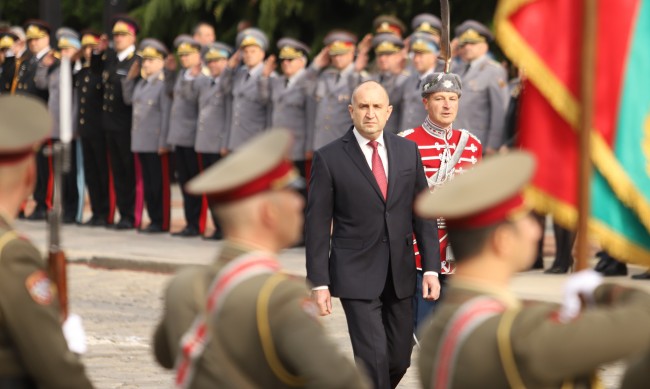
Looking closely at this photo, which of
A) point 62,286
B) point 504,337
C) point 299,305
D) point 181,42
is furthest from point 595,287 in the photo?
point 181,42

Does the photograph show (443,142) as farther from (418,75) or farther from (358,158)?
(418,75)

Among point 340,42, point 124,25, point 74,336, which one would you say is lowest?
point 74,336

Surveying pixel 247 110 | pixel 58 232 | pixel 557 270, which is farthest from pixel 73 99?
pixel 58 232

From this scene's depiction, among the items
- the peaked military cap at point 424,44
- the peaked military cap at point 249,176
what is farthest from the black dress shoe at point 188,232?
the peaked military cap at point 249,176

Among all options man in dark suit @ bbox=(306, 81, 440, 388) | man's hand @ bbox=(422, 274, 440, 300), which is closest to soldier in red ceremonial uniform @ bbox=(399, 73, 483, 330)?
man's hand @ bbox=(422, 274, 440, 300)

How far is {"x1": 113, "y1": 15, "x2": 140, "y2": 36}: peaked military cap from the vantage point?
20156 mm

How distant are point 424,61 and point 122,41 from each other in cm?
518

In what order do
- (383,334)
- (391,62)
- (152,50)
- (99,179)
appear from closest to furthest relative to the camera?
(383,334)
(391,62)
(152,50)
(99,179)

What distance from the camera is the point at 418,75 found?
55.0ft

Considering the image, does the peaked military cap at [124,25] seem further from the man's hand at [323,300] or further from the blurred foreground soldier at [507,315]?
the blurred foreground soldier at [507,315]

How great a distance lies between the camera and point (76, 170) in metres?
21.6

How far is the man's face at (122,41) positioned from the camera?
803 inches

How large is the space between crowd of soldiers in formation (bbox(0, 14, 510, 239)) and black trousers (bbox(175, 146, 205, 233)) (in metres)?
0.02

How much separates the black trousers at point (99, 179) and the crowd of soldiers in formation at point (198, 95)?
17 mm
